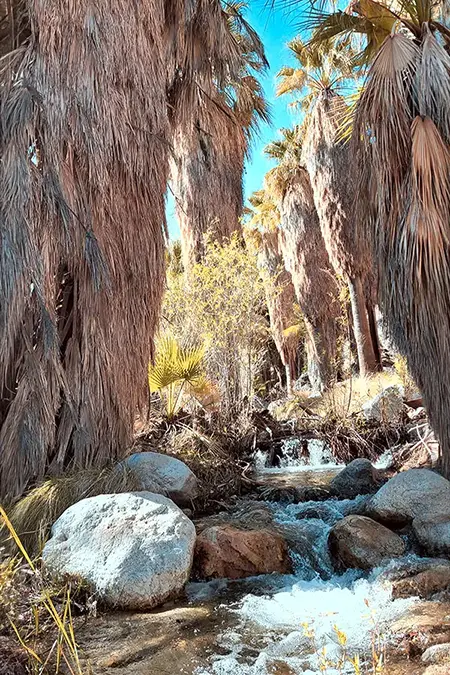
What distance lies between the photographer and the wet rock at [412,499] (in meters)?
5.45

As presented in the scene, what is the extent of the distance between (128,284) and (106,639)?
13.1 ft

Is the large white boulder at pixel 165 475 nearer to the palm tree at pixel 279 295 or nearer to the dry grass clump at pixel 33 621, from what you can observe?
the dry grass clump at pixel 33 621

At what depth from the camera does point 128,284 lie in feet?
22.1

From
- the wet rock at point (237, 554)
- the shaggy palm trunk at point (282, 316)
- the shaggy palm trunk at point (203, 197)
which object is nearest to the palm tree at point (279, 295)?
the shaggy palm trunk at point (282, 316)

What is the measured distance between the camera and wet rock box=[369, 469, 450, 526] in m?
5.45

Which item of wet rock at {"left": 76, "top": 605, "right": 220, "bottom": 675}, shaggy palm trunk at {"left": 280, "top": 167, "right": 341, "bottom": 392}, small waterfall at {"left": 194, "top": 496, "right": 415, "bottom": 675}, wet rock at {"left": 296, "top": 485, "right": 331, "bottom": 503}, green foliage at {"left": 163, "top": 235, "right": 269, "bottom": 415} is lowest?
small waterfall at {"left": 194, "top": 496, "right": 415, "bottom": 675}

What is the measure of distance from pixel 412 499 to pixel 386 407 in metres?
4.79

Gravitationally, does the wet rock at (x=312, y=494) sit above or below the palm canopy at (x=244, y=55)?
below

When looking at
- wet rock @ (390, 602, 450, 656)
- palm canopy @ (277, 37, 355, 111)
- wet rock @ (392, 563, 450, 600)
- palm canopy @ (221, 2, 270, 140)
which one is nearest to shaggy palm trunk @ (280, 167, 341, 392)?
palm canopy @ (277, 37, 355, 111)

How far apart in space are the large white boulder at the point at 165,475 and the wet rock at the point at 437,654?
3581mm

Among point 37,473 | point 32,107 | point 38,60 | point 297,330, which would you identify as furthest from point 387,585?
point 297,330

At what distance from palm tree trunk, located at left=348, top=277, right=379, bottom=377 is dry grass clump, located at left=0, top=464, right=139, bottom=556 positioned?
34.7ft

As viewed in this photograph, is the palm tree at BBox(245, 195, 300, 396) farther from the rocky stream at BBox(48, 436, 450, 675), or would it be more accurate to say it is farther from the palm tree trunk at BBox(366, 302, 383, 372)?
the rocky stream at BBox(48, 436, 450, 675)

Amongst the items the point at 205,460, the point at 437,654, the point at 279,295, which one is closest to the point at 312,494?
the point at 205,460
